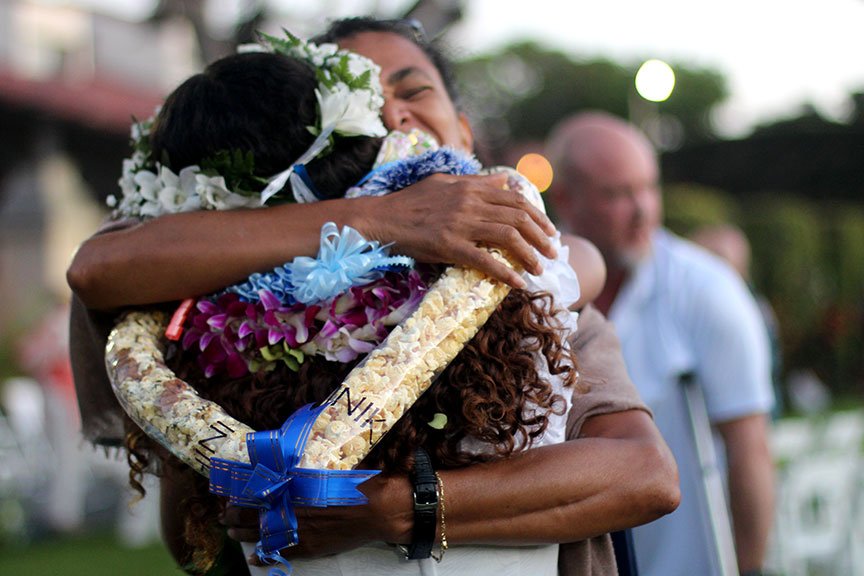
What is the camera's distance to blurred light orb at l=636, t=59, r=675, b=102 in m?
5.77

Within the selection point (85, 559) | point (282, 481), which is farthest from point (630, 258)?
point (85, 559)

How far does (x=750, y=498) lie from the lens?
4559 millimetres

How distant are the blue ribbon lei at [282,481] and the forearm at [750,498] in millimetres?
3176

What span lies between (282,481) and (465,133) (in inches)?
50.2

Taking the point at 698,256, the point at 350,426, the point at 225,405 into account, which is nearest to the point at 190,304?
the point at 225,405

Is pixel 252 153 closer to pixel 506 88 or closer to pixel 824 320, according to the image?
pixel 824 320

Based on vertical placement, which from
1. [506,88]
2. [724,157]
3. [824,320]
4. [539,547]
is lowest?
[506,88]

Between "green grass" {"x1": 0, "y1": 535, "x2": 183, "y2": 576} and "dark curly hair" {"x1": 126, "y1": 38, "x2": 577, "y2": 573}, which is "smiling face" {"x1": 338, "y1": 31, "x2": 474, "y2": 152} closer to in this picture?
"dark curly hair" {"x1": 126, "y1": 38, "x2": 577, "y2": 573}

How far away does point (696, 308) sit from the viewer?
462cm

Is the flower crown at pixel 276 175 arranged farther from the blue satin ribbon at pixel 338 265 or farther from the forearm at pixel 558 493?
the forearm at pixel 558 493

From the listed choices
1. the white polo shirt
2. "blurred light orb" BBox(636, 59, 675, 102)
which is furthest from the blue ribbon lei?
"blurred light orb" BBox(636, 59, 675, 102)

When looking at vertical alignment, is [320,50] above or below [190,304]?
above

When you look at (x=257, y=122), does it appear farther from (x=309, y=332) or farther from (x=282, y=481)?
(x=282, y=481)

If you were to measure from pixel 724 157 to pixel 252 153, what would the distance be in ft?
147
